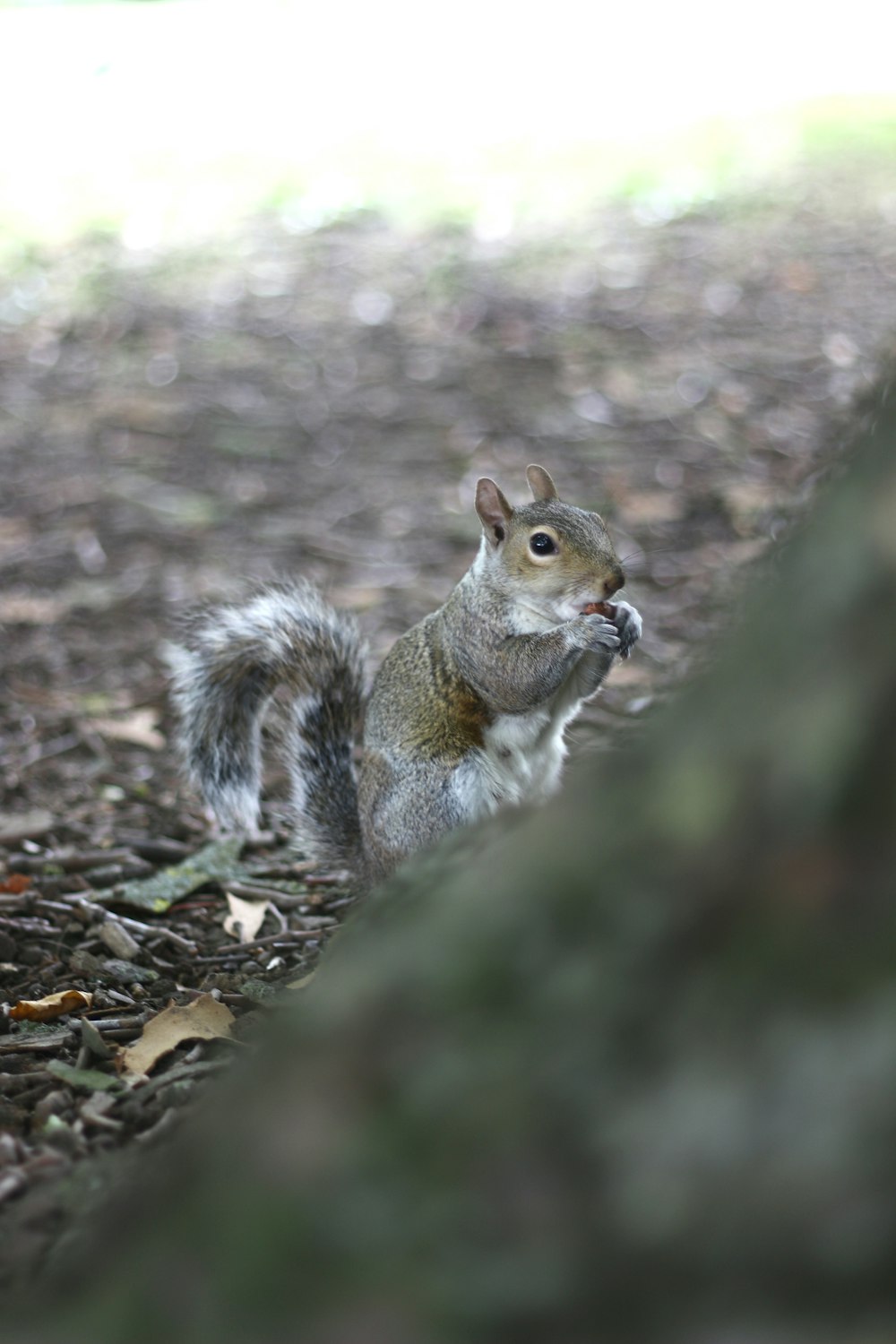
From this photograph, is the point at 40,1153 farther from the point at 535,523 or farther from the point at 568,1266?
the point at 535,523

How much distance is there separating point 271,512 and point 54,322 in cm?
235

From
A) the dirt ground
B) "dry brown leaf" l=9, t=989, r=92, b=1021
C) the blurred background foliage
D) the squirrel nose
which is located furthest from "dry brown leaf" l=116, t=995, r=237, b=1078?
the blurred background foliage

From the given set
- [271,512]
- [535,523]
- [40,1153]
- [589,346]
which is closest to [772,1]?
[589,346]

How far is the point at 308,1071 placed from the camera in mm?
827

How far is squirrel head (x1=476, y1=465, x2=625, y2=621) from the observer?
2.47 metres

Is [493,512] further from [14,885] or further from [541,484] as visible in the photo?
[14,885]

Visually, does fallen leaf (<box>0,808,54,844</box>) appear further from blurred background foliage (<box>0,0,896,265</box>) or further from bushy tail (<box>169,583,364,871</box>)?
blurred background foliage (<box>0,0,896,265</box>)

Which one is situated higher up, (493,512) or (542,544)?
(493,512)

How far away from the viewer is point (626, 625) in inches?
94.9

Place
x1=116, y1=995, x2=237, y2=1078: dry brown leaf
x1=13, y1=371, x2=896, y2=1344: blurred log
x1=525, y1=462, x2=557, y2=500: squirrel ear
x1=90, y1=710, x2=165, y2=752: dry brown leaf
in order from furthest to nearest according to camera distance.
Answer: x1=90, y1=710, x2=165, y2=752: dry brown leaf < x1=525, y1=462, x2=557, y2=500: squirrel ear < x1=116, y1=995, x2=237, y2=1078: dry brown leaf < x1=13, y1=371, x2=896, y2=1344: blurred log

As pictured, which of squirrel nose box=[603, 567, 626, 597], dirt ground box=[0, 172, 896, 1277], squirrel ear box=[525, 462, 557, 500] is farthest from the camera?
squirrel ear box=[525, 462, 557, 500]

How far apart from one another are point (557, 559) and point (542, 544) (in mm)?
41

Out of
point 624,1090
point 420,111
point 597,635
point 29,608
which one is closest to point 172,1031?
point 597,635

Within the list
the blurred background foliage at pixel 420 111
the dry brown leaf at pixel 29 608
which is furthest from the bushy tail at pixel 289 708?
the blurred background foliage at pixel 420 111
